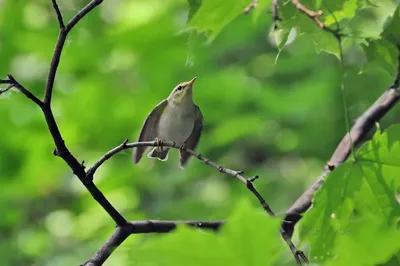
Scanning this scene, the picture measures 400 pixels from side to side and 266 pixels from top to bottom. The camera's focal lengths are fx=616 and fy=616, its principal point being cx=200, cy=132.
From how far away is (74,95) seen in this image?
194cm

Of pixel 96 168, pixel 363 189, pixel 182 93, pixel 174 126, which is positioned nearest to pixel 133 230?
pixel 96 168

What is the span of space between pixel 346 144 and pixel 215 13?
0.54 m

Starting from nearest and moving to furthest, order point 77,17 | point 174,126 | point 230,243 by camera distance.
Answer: point 230,243 < point 77,17 < point 174,126

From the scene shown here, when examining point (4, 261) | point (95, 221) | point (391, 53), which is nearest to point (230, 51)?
point (95, 221)

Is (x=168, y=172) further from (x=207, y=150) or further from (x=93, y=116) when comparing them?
(x=93, y=116)

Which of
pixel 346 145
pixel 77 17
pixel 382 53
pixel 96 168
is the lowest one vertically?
pixel 346 145

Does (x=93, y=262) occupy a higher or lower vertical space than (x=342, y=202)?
higher

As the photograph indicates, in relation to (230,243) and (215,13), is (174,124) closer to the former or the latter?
(215,13)

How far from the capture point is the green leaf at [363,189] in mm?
759

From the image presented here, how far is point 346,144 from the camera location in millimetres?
1147

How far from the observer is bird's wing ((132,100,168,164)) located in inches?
46.7

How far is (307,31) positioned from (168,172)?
149cm

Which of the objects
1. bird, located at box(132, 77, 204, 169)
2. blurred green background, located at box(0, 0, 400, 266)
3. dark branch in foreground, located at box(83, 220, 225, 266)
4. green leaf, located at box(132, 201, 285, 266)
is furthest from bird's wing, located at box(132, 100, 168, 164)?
green leaf, located at box(132, 201, 285, 266)

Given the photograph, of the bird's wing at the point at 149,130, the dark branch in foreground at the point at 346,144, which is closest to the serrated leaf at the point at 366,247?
the dark branch in foreground at the point at 346,144
